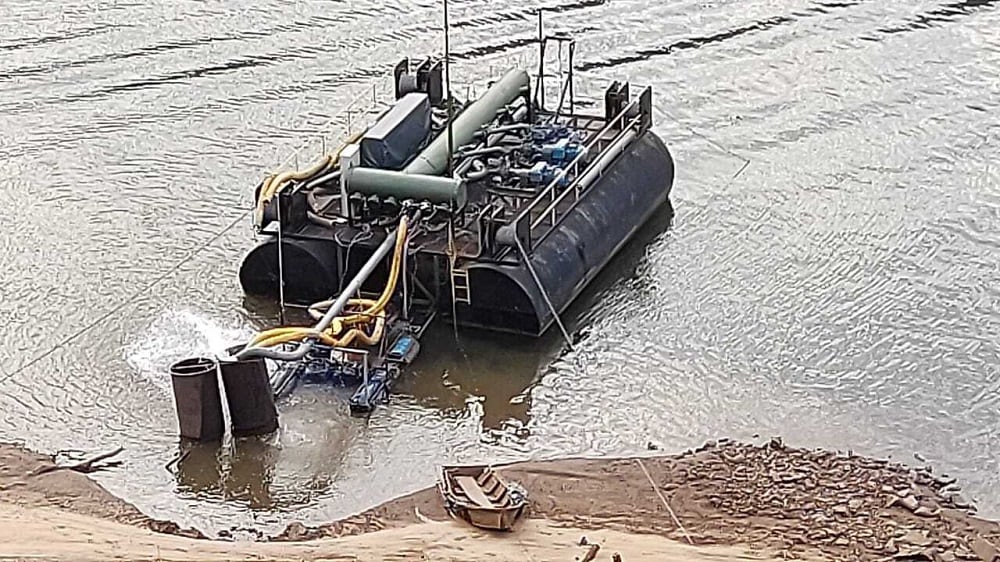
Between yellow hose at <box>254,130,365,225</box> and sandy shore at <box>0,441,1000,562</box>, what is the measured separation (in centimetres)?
451

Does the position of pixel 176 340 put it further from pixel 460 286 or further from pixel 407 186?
pixel 460 286

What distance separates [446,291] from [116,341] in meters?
3.86

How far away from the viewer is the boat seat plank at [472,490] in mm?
16094

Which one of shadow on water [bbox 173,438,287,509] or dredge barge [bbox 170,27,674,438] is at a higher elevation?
dredge barge [bbox 170,27,674,438]

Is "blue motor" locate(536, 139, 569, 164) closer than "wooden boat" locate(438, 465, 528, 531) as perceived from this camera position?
No

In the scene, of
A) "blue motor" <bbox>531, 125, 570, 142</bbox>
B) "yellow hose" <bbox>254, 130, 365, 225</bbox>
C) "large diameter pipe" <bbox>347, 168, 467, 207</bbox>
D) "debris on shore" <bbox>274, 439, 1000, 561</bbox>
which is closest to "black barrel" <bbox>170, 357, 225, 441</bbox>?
"debris on shore" <bbox>274, 439, 1000, 561</bbox>

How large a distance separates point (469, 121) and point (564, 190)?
1.67m

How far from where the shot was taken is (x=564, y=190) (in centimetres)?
2128

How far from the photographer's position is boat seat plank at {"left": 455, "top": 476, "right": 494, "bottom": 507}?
16.1 m

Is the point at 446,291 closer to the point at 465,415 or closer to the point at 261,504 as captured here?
the point at 465,415

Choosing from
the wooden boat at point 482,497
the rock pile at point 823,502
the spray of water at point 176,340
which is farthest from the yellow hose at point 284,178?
the rock pile at point 823,502

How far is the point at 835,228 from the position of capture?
2289cm

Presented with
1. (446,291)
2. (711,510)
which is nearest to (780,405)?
(711,510)

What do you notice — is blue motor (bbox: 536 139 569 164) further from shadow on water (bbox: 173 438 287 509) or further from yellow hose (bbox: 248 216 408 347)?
shadow on water (bbox: 173 438 287 509)
